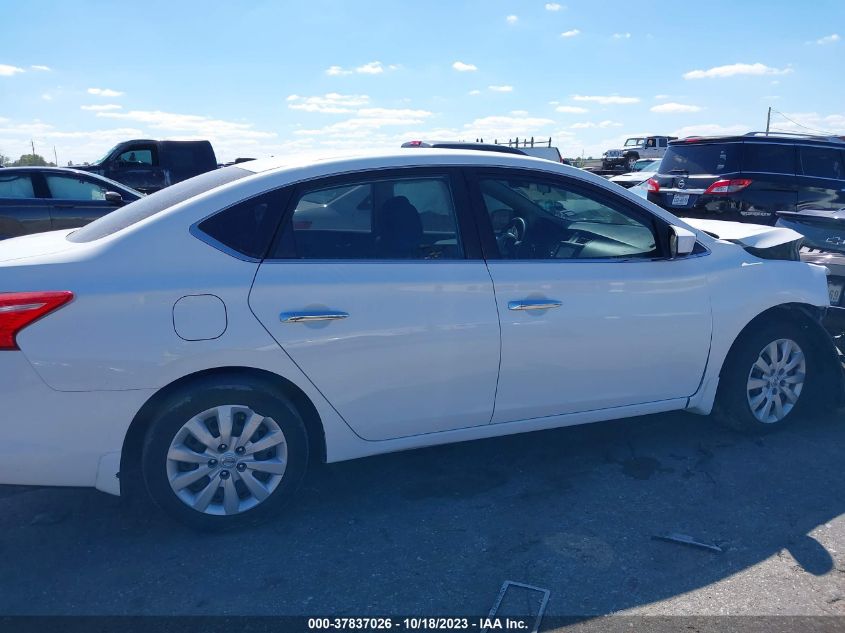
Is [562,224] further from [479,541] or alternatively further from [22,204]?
[22,204]

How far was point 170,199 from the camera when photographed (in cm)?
353

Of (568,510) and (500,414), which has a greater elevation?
(500,414)

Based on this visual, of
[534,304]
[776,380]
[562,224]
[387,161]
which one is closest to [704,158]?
[776,380]

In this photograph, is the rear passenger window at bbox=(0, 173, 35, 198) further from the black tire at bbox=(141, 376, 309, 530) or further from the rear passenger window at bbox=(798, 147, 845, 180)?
the rear passenger window at bbox=(798, 147, 845, 180)

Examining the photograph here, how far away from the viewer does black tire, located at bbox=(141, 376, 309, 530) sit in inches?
124

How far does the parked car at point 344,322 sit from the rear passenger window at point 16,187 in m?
6.66

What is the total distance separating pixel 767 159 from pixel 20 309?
351 inches

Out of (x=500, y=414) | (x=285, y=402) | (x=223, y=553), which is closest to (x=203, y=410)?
(x=285, y=402)

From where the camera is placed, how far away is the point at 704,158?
31.4ft

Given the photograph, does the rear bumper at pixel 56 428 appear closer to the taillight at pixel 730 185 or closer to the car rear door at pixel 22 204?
the car rear door at pixel 22 204

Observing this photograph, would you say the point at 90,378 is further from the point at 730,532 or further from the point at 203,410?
the point at 730,532

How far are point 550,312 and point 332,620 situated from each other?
5.80 feet

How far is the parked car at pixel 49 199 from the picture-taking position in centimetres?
925

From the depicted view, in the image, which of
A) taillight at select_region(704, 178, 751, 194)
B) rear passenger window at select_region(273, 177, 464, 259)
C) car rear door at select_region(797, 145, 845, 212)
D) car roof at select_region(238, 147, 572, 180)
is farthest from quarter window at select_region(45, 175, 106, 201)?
car rear door at select_region(797, 145, 845, 212)
